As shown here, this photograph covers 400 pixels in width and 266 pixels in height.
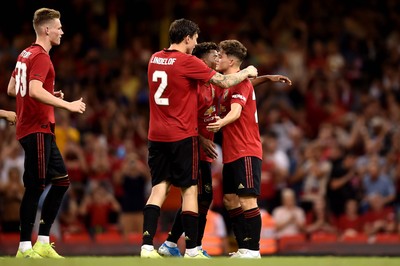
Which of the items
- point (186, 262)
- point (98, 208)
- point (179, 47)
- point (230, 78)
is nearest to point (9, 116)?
point (179, 47)

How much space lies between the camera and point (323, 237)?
17719mm

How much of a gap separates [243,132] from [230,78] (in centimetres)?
73

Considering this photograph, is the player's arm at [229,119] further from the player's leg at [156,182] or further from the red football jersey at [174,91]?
the player's leg at [156,182]

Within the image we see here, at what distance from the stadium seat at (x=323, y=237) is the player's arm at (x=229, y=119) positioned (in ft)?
21.1

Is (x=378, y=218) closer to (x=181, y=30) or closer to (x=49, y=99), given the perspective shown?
(x=181, y=30)

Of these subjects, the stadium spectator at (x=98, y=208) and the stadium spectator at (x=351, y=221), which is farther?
the stadium spectator at (x=98, y=208)

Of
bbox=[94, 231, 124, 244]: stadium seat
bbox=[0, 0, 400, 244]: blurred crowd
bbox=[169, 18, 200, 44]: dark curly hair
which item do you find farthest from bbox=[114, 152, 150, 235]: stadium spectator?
bbox=[169, 18, 200, 44]: dark curly hair

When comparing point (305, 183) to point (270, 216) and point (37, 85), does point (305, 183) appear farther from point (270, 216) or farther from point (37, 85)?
point (37, 85)

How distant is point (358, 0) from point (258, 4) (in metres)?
2.41

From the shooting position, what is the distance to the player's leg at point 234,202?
1173 cm

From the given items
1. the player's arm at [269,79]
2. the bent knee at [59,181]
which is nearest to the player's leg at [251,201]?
the player's arm at [269,79]

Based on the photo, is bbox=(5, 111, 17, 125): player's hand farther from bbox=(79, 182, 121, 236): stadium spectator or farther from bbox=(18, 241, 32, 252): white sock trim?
bbox=(79, 182, 121, 236): stadium spectator

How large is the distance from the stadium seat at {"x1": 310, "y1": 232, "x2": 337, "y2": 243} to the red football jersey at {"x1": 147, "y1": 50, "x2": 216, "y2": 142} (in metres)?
6.73

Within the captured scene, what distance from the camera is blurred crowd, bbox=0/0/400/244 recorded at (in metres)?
18.8
